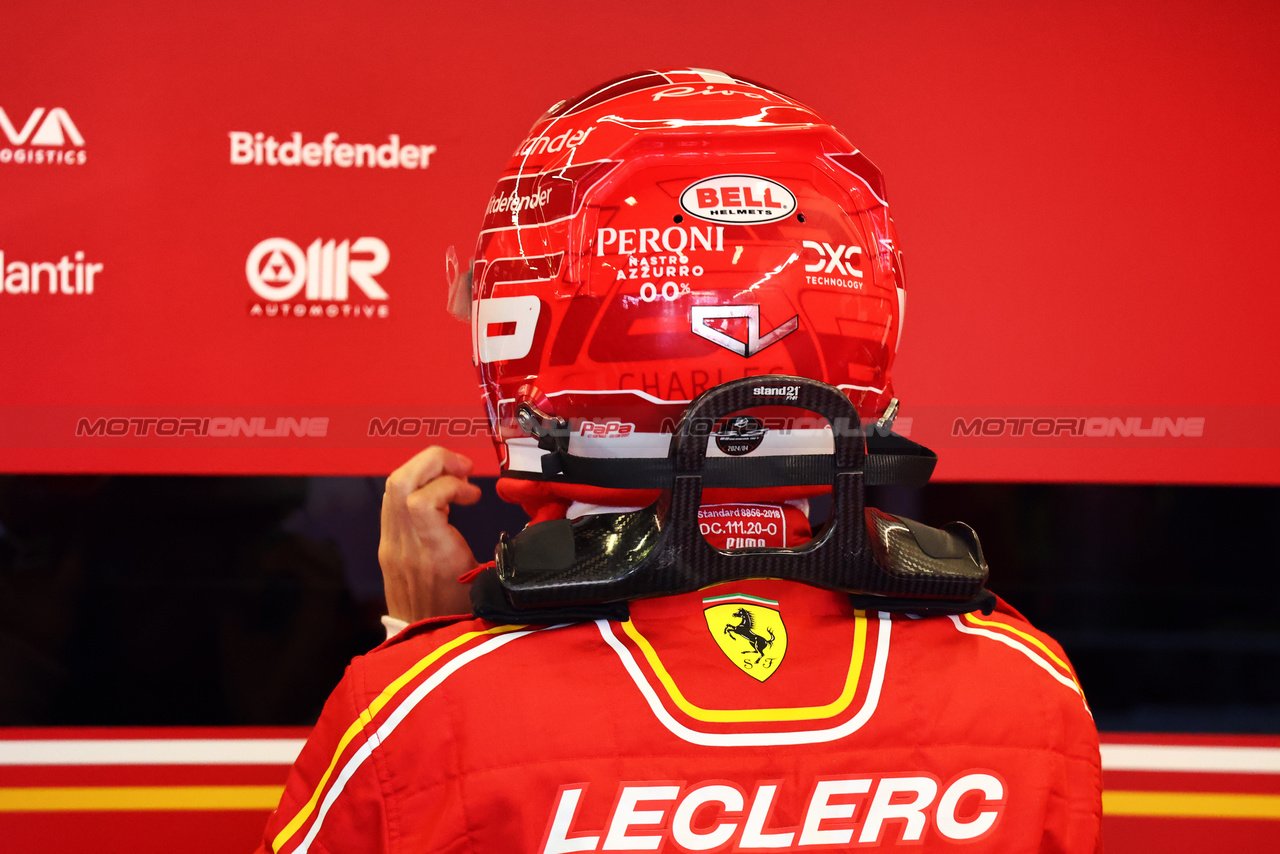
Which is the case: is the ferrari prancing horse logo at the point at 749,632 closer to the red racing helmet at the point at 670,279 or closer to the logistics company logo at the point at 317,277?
the red racing helmet at the point at 670,279

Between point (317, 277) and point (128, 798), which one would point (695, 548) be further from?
point (128, 798)

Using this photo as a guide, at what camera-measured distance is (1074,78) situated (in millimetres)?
1807

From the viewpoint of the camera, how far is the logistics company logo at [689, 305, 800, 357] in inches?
27.2

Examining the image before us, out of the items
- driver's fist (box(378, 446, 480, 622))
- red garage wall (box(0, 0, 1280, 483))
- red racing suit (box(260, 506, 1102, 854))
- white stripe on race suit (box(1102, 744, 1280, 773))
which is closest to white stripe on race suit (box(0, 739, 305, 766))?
red garage wall (box(0, 0, 1280, 483))

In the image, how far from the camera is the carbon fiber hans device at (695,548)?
0.63 meters

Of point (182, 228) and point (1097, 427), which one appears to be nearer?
point (182, 228)

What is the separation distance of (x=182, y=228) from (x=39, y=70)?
0.36 meters

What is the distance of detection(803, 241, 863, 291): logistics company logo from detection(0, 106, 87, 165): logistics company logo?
1546mm

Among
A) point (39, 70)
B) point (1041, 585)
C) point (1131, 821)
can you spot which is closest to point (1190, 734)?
point (1131, 821)

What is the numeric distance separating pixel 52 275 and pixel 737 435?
1.56 m

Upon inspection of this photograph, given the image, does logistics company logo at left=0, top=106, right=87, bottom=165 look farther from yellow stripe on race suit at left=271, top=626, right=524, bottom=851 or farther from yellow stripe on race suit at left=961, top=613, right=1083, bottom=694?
yellow stripe on race suit at left=961, top=613, right=1083, bottom=694

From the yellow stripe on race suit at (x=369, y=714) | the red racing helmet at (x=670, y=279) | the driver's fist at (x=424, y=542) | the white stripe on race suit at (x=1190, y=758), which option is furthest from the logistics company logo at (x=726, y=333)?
the white stripe on race suit at (x=1190, y=758)

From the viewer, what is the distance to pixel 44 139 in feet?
5.53

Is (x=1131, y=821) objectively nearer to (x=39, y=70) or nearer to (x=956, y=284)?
(x=956, y=284)
